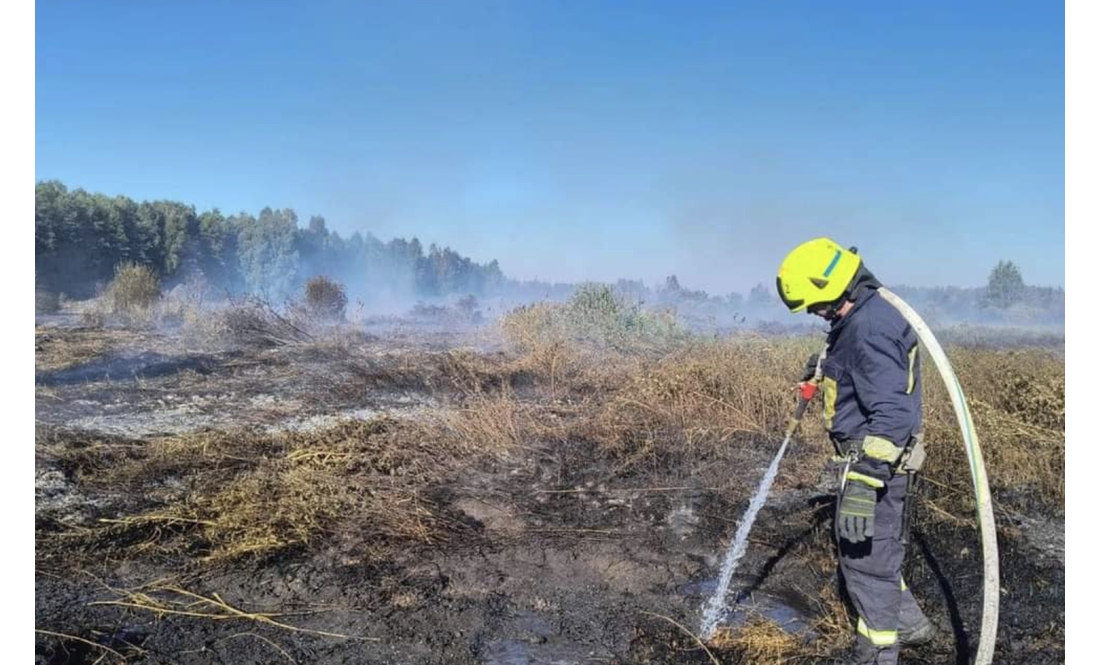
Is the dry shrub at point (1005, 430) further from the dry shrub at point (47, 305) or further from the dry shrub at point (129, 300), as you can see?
the dry shrub at point (47, 305)

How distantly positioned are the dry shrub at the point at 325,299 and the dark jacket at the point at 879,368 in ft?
45.2

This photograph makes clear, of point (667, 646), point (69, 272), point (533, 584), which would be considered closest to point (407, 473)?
point (533, 584)

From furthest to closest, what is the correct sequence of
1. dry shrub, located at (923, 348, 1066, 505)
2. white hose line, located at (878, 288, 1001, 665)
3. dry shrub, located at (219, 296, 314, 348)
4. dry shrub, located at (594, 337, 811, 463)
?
1. dry shrub, located at (219, 296, 314, 348)
2. dry shrub, located at (594, 337, 811, 463)
3. dry shrub, located at (923, 348, 1066, 505)
4. white hose line, located at (878, 288, 1001, 665)

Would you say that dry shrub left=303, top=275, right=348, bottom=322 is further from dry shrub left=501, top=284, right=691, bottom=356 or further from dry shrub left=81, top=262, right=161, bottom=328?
dry shrub left=501, top=284, right=691, bottom=356

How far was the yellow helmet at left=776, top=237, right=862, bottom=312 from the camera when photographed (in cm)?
303

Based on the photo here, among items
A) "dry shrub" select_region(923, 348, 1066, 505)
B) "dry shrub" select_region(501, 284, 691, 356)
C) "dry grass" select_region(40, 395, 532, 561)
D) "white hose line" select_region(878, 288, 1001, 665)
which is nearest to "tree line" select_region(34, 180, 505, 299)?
"dry shrub" select_region(501, 284, 691, 356)

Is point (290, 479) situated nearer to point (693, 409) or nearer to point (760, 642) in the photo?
point (760, 642)

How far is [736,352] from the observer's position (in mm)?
9148

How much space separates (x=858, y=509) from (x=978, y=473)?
1.51 feet

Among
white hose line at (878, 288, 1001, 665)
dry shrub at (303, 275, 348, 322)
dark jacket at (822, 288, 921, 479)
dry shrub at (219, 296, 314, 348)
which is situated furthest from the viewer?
dry shrub at (303, 275, 348, 322)

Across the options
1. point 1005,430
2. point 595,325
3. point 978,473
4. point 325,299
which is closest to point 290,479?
point 978,473

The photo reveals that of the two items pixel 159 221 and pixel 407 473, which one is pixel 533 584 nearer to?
pixel 407 473

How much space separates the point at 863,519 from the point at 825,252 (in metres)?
1.11

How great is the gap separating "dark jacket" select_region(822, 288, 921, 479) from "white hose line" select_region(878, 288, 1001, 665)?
0.44ft
